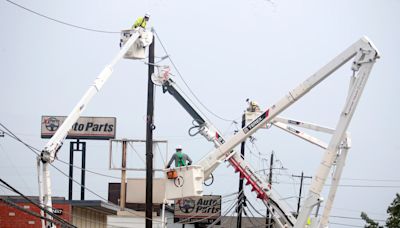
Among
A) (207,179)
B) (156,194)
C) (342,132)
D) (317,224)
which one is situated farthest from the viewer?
(156,194)

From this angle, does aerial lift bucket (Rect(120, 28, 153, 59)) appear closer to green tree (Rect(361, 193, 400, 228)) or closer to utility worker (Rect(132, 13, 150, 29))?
utility worker (Rect(132, 13, 150, 29))

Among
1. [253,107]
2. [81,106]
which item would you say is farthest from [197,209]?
[81,106]

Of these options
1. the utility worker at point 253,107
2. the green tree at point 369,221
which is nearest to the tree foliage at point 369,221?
the green tree at point 369,221

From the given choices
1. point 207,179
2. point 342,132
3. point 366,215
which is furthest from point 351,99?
point 366,215

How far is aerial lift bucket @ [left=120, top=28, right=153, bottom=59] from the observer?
32.3 metres

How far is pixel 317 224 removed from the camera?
3111 cm

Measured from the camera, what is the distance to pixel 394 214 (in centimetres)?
5853

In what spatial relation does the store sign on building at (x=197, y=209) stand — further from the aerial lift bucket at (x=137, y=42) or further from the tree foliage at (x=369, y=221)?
the aerial lift bucket at (x=137, y=42)

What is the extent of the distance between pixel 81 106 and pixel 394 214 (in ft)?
114

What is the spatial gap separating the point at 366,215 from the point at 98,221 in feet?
89.6

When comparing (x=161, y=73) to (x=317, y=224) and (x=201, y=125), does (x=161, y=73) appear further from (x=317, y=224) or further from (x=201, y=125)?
(x=317, y=224)

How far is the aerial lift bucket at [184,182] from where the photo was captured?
103 feet

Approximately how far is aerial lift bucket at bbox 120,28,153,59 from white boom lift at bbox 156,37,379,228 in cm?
302

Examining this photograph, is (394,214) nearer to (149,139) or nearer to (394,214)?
(394,214)
